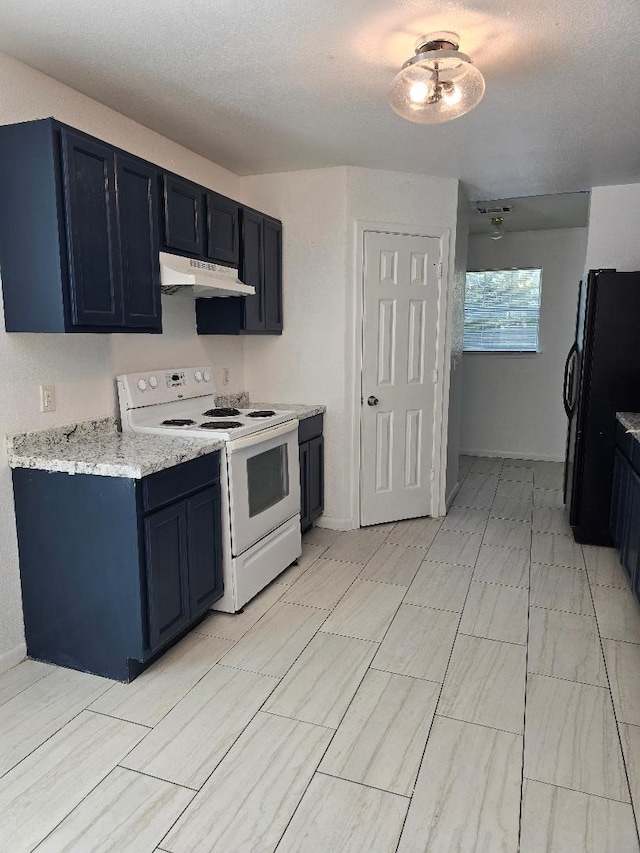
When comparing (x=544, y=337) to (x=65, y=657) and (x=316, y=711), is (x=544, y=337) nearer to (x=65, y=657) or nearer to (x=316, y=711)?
(x=316, y=711)

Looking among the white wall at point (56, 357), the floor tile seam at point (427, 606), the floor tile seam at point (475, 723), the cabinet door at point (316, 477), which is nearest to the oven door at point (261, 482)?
the cabinet door at point (316, 477)

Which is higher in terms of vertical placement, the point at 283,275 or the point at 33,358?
the point at 283,275

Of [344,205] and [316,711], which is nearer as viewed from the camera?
[316,711]

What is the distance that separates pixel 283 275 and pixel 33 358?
194 cm

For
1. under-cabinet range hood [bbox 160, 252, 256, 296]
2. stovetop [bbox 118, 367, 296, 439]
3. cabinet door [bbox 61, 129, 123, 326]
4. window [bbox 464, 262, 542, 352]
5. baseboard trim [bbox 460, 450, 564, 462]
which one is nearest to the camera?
cabinet door [bbox 61, 129, 123, 326]

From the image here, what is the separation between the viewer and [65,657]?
2.32 metres

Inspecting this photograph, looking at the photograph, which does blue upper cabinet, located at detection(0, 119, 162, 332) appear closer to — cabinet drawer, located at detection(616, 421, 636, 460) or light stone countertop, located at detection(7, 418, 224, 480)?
light stone countertop, located at detection(7, 418, 224, 480)

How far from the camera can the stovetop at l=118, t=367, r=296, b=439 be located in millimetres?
2736

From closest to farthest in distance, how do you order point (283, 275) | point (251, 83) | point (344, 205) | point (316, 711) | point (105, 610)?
point (316, 711) → point (105, 610) → point (251, 83) → point (344, 205) → point (283, 275)

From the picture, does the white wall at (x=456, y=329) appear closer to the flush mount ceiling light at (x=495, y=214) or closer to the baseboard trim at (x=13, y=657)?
the flush mount ceiling light at (x=495, y=214)

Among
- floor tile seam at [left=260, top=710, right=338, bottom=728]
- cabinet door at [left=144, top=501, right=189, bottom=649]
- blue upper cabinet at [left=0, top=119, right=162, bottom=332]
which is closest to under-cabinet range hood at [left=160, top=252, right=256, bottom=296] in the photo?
blue upper cabinet at [left=0, top=119, right=162, bottom=332]

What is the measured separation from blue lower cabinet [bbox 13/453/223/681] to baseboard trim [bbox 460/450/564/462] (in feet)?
14.7

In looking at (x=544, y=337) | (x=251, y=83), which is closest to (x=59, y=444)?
(x=251, y=83)

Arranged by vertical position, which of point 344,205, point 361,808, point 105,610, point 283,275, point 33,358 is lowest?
point 361,808
